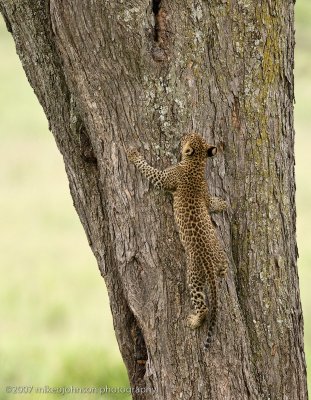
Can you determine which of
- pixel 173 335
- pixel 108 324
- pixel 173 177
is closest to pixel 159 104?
pixel 173 177

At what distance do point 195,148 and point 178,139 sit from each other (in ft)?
0.54

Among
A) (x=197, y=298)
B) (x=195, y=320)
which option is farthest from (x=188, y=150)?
(x=195, y=320)

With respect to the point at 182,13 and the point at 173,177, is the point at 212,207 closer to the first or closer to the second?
the point at 173,177

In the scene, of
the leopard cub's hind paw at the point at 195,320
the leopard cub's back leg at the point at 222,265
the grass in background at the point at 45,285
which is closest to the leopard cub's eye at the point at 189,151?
the leopard cub's back leg at the point at 222,265

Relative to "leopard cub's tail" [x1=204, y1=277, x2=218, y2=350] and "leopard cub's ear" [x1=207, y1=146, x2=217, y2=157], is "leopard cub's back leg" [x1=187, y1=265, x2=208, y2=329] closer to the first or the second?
"leopard cub's tail" [x1=204, y1=277, x2=218, y2=350]

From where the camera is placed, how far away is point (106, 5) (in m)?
4.31

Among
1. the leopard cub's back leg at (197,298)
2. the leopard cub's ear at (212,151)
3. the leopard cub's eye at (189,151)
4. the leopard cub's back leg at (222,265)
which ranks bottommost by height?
the leopard cub's back leg at (197,298)

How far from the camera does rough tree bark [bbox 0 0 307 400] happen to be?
14.4ft

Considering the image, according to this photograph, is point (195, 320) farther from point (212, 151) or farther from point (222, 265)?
point (212, 151)

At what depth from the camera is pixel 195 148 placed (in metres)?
4.34

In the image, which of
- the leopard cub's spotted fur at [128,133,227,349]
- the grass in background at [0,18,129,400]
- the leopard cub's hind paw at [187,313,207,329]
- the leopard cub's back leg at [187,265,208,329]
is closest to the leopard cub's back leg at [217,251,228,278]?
the leopard cub's spotted fur at [128,133,227,349]

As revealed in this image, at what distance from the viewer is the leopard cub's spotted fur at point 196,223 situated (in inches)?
175

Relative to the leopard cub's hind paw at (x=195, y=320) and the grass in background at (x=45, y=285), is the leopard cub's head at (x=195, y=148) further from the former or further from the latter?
the grass in background at (x=45, y=285)

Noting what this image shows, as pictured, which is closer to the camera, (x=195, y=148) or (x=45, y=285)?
(x=195, y=148)
